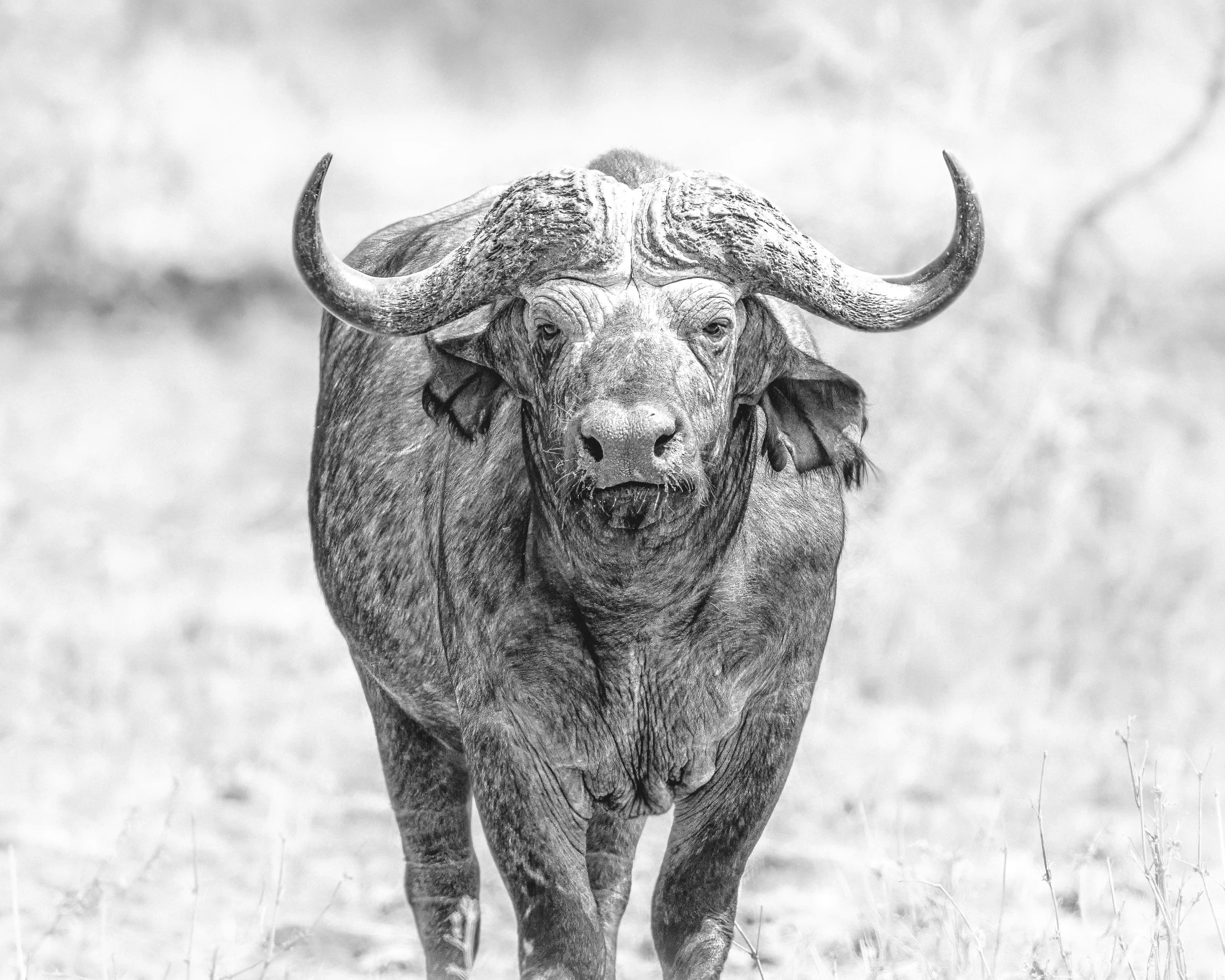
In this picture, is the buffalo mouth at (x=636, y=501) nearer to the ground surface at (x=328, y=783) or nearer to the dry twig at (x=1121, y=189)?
the ground surface at (x=328, y=783)

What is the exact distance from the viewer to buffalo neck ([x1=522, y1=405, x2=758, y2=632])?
14.8 feet

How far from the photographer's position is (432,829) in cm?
575

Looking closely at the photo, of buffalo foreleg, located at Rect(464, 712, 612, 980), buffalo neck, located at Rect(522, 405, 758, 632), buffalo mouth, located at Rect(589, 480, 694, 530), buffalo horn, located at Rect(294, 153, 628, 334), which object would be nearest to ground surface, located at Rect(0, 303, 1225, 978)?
buffalo foreleg, located at Rect(464, 712, 612, 980)

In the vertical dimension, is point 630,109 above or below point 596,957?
above

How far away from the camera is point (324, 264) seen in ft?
14.6

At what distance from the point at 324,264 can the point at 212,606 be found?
6.59 meters

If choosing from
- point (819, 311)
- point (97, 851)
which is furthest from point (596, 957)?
point (97, 851)

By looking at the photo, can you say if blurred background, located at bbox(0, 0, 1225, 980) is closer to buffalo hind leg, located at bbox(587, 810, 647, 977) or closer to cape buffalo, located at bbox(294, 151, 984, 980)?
buffalo hind leg, located at bbox(587, 810, 647, 977)

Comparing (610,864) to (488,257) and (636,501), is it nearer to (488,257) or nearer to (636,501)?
(636,501)

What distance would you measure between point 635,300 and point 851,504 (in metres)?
6.20

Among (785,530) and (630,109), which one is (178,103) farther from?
(785,530)

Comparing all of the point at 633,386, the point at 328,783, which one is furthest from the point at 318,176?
the point at 328,783

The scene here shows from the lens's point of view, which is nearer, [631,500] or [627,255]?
[631,500]

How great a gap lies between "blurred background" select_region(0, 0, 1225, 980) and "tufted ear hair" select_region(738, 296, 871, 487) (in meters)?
0.87
